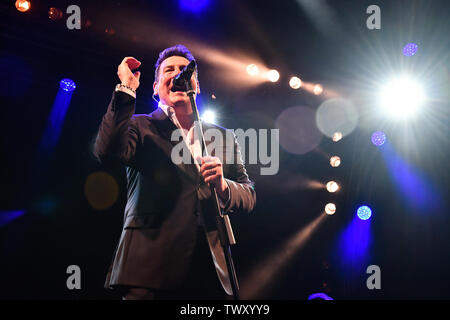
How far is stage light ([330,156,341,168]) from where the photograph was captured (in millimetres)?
4617

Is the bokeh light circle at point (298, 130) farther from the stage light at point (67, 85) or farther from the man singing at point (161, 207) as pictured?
the man singing at point (161, 207)

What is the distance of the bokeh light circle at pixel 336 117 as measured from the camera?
4.48 meters

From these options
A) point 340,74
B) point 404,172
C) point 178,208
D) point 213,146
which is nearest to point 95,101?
point 213,146

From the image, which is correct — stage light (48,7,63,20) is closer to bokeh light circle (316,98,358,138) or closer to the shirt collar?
the shirt collar

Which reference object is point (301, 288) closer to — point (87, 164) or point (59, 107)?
point (87, 164)

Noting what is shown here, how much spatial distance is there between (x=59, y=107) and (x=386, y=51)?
399cm

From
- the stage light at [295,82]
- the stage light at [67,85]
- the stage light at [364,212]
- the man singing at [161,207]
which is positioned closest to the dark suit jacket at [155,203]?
the man singing at [161,207]

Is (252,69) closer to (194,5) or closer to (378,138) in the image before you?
(194,5)

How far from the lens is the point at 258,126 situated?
4.28 metres

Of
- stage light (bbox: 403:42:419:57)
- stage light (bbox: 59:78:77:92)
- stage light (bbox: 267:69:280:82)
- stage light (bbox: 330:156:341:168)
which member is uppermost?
stage light (bbox: 403:42:419:57)

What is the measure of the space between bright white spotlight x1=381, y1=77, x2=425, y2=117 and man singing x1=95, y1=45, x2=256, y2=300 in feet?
11.1

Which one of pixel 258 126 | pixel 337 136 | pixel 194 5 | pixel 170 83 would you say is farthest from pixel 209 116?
pixel 337 136

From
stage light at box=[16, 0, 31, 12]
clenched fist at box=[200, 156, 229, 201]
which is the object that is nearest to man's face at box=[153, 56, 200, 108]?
clenched fist at box=[200, 156, 229, 201]

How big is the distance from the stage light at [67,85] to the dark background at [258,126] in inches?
1.8
